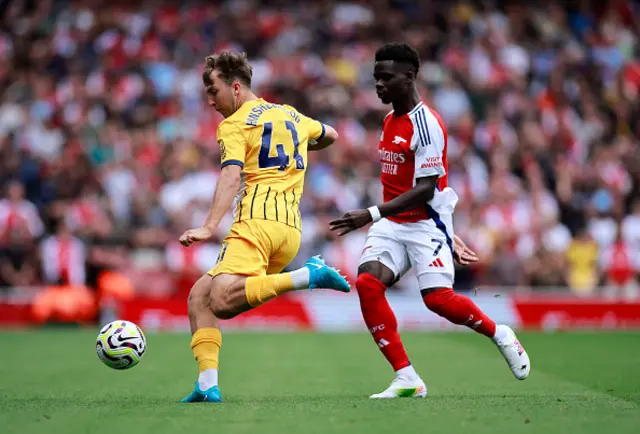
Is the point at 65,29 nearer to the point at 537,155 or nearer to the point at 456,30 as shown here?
the point at 456,30

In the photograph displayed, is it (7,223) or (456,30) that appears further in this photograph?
(456,30)

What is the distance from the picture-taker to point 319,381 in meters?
9.27

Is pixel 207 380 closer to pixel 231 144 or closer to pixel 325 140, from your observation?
pixel 231 144

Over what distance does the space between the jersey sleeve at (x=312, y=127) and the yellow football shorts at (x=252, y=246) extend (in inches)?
34.1

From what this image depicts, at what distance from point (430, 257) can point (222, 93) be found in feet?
6.68

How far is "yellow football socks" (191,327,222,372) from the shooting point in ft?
23.7

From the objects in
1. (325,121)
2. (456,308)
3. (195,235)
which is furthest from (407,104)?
(325,121)

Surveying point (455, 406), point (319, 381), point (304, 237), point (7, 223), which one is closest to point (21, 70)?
point (7, 223)

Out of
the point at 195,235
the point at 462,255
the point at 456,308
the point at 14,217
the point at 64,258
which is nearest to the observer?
the point at 195,235

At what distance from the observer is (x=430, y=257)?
775 centimetres

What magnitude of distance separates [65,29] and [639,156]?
13.0 meters

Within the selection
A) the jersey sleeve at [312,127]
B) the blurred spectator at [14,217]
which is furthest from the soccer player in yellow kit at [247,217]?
the blurred spectator at [14,217]

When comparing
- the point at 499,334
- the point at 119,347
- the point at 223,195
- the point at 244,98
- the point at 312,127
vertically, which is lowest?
the point at 499,334

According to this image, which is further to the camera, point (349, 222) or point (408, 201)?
point (408, 201)
